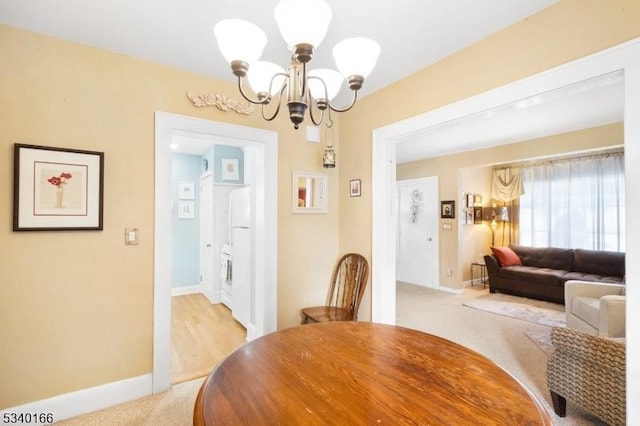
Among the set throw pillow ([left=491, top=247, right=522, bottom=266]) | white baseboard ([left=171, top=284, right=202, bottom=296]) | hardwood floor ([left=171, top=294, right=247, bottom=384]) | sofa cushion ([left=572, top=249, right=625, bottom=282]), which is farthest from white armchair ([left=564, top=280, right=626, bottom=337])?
white baseboard ([left=171, top=284, right=202, bottom=296])

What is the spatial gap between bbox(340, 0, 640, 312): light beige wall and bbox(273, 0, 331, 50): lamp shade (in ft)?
4.38

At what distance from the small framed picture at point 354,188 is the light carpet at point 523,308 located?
114 inches

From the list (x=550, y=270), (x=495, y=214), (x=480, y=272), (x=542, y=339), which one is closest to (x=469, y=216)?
(x=495, y=214)

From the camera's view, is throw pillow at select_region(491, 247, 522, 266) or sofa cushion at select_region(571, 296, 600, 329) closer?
sofa cushion at select_region(571, 296, 600, 329)

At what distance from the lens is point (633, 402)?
1.36 meters

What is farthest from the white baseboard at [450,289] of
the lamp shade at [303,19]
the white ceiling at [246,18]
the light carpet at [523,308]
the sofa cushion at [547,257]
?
the lamp shade at [303,19]

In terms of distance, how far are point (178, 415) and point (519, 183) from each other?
6.38 metres

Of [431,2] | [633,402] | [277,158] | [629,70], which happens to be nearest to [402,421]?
[633,402]

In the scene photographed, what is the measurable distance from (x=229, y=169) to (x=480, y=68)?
3634 millimetres

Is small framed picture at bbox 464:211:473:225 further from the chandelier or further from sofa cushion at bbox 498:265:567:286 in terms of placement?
the chandelier

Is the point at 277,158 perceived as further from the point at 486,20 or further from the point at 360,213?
the point at 486,20

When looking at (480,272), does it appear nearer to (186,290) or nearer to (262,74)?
(186,290)

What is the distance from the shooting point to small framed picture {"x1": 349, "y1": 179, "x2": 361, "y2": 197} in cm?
287

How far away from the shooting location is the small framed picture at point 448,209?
536cm
